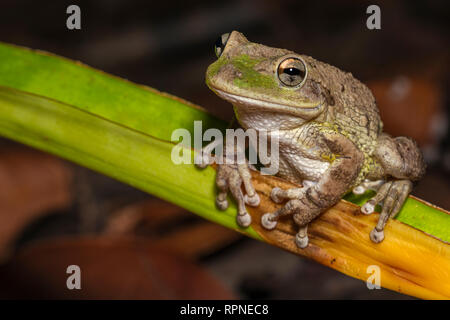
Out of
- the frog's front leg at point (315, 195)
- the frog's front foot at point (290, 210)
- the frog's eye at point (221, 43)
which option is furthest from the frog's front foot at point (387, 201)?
the frog's eye at point (221, 43)

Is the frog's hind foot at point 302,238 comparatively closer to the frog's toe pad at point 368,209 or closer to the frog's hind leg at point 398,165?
the frog's toe pad at point 368,209

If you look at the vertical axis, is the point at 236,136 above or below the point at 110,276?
above

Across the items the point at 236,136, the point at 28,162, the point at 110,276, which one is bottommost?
the point at 110,276

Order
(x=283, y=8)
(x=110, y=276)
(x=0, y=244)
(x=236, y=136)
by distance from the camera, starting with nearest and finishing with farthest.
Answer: (x=236, y=136) → (x=110, y=276) → (x=0, y=244) → (x=283, y=8)

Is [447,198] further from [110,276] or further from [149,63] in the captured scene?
[149,63]

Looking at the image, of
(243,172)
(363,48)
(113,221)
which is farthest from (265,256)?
(363,48)

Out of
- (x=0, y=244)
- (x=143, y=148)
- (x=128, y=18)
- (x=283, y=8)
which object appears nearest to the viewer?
(x=143, y=148)
